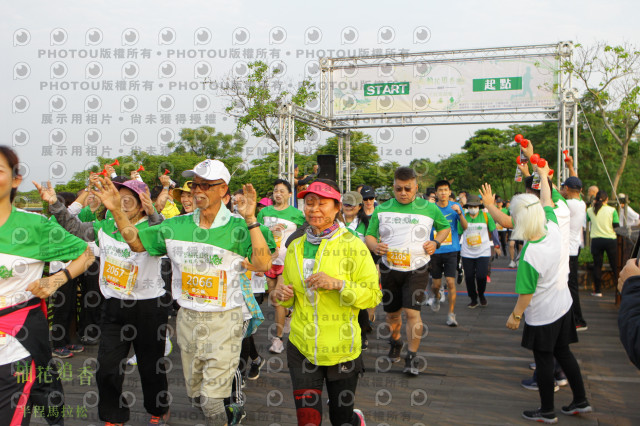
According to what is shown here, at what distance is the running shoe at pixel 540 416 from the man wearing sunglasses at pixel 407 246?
1361mm

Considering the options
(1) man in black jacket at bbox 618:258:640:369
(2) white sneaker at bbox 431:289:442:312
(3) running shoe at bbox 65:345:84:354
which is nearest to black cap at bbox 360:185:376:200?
(2) white sneaker at bbox 431:289:442:312

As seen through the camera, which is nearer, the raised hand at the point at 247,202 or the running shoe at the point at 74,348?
the raised hand at the point at 247,202

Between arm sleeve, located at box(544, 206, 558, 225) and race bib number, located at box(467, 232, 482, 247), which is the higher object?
arm sleeve, located at box(544, 206, 558, 225)

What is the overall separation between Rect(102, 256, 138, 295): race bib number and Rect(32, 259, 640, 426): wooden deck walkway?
1.24 m

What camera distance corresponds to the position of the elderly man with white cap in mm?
3510

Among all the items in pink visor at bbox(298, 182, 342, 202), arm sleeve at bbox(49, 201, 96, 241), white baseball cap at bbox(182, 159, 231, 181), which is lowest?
arm sleeve at bbox(49, 201, 96, 241)

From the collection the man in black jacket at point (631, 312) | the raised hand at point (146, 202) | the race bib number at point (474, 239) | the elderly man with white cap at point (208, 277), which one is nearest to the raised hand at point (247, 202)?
the elderly man with white cap at point (208, 277)

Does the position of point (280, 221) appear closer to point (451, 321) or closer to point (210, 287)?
point (451, 321)

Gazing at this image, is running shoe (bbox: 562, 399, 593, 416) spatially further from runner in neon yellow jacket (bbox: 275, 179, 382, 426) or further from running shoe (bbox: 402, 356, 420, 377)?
runner in neon yellow jacket (bbox: 275, 179, 382, 426)

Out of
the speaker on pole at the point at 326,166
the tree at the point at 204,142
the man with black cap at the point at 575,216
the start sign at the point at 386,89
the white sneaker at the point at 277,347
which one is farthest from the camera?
A: the tree at the point at 204,142

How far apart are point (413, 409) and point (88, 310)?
15.0 feet

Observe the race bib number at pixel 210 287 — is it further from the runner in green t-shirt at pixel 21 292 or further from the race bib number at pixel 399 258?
the race bib number at pixel 399 258

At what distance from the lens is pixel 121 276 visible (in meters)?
3.99

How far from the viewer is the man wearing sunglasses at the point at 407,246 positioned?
18.5 ft
